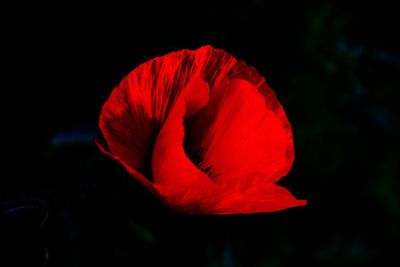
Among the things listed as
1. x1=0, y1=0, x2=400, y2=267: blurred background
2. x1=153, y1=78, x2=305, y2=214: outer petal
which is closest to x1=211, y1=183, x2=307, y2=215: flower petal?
x1=153, y1=78, x2=305, y2=214: outer petal

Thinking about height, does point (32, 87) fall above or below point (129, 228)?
above

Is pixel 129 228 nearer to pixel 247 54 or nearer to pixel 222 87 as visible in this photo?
pixel 222 87

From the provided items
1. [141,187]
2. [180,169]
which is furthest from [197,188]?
[141,187]

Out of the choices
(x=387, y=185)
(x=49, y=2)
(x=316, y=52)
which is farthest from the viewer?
(x=387, y=185)

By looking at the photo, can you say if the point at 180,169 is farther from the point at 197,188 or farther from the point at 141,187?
the point at 141,187

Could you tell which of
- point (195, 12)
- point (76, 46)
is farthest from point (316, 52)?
point (76, 46)

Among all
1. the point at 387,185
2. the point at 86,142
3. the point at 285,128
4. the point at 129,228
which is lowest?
the point at 387,185

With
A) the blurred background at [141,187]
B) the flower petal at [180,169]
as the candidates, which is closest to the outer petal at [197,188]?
the flower petal at [180,169]
